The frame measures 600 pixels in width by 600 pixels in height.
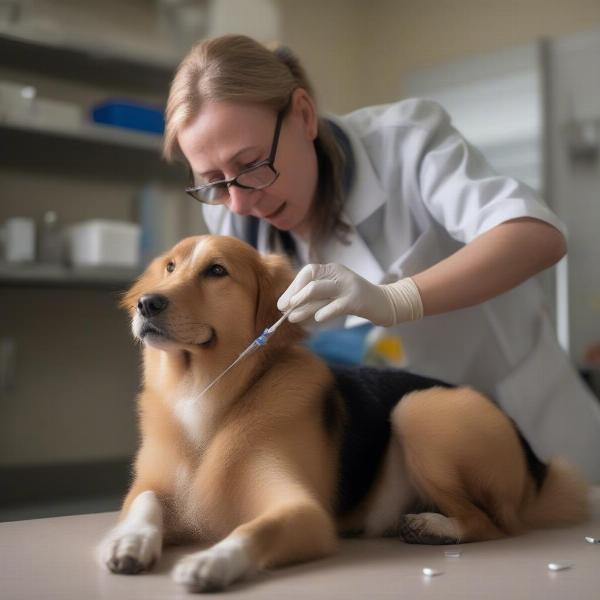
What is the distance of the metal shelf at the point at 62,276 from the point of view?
291 cm

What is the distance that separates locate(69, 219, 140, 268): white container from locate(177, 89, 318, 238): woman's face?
156 centimetres

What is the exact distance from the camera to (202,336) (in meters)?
1.28

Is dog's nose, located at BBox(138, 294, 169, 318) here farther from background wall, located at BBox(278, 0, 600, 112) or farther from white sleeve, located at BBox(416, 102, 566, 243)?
background wall, located at BBox(278, 0, 600, 112)

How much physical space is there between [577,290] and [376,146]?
7.31 ft

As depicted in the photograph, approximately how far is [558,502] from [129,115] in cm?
249

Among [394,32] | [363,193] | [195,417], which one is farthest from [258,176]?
[394,32]

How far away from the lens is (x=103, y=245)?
3.13 metres

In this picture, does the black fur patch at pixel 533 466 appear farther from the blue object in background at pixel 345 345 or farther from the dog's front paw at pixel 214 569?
the blue object in background at pixel 345 345

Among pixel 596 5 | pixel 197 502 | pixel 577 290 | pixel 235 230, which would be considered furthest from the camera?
pixel 596 5

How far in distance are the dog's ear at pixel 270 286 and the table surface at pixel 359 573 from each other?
391mm

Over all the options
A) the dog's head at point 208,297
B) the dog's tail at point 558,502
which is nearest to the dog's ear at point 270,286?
the dog's head at point 208,297

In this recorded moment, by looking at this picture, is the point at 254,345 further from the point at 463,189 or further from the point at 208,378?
the point at 463,189

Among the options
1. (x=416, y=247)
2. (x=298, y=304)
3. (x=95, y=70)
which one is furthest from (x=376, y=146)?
(x=95, y=70)

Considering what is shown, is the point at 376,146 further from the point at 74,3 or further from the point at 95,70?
the point at 74,3
